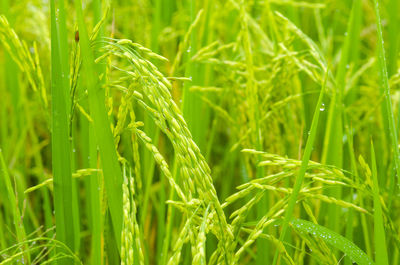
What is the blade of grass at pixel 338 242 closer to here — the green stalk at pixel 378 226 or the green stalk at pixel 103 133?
the green stalk at pixel 378 226

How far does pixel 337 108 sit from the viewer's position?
104 centimetres

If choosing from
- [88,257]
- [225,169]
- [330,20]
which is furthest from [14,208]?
[330,20]

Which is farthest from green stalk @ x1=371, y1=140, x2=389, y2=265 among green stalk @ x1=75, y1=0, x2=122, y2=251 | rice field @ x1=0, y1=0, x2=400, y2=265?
green stalk @ x1=75, y1=0, x2=122, y2=251

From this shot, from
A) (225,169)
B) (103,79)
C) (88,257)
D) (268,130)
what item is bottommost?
(88,257)

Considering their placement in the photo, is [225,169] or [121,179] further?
[225,169]

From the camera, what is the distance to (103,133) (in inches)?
30.1

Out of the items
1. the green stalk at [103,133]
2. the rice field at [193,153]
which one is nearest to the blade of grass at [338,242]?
the rice field at [193,153]

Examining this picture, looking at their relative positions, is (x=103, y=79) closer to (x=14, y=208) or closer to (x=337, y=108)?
(x=14, y=208)

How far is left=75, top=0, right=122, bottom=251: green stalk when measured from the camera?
76 centimetres

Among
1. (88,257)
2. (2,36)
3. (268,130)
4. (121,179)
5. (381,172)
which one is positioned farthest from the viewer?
(88,257)

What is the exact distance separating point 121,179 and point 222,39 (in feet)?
3.91

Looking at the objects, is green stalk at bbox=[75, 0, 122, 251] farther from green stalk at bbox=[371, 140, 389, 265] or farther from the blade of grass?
green stalk at bbox=[371, 140, 389, 265]

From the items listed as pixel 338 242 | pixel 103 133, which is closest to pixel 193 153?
pixel 103 133

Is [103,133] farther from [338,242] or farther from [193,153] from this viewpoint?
[338,242]
